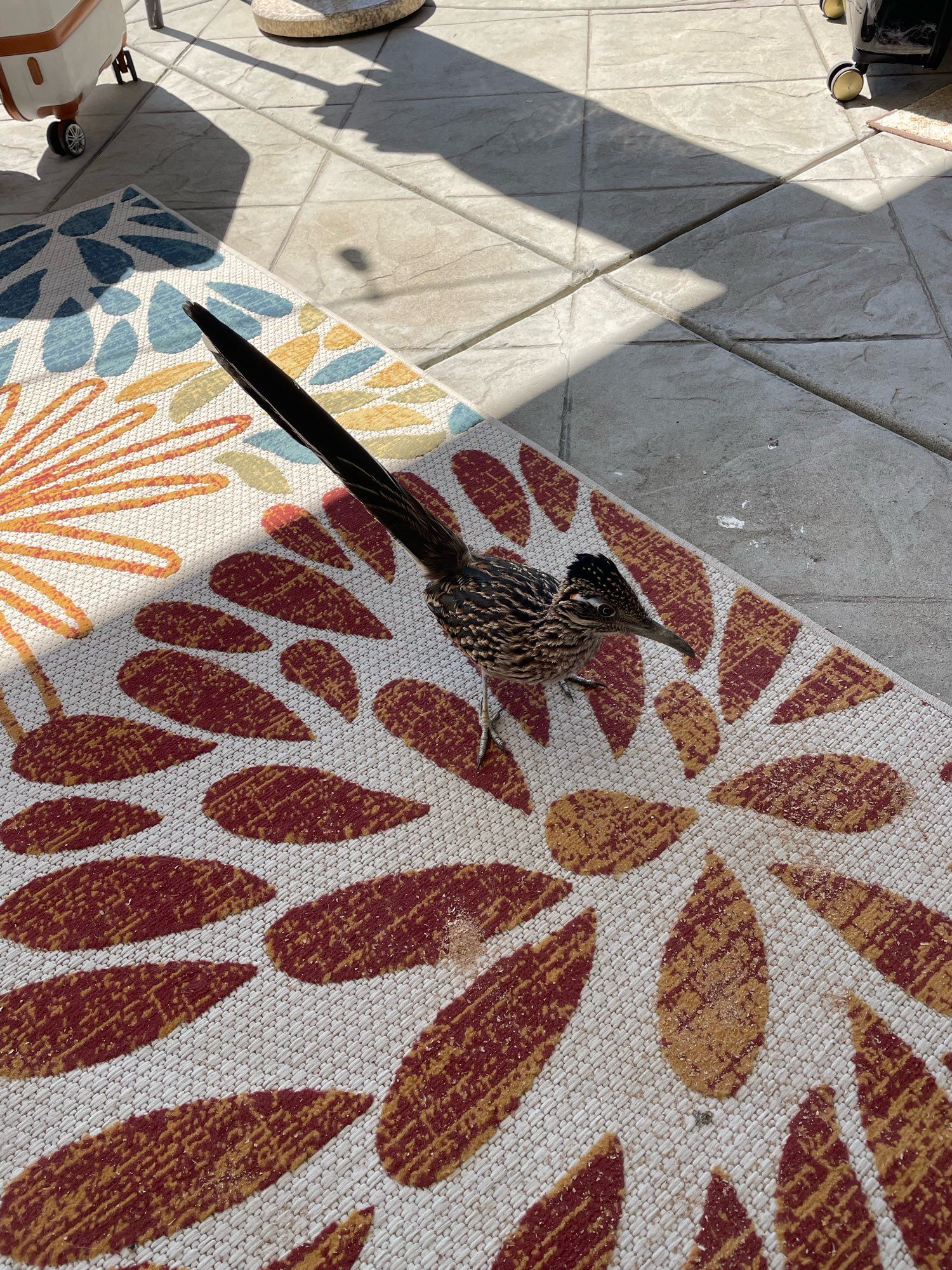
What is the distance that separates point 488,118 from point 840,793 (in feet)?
11.9

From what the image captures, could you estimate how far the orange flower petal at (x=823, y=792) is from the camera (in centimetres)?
182

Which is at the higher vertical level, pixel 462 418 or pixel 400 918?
pixel 462 418

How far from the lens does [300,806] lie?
1930 mm

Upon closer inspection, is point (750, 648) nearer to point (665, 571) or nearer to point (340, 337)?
point (665, 571)

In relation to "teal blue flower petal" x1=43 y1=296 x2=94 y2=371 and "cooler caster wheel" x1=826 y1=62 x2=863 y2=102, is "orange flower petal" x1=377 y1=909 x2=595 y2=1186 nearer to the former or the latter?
"teal blue flower petal" x1=43 y1=296 x2=94 y2=371

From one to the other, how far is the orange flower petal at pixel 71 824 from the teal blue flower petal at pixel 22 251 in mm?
2511

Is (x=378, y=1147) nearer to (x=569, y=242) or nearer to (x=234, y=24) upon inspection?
(x=569, y=242)

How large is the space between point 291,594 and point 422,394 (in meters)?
0.87

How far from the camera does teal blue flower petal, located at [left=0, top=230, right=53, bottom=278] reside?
361 centimetres

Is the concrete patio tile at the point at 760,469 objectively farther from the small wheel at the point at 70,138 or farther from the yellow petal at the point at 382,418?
the small wheel at the point at 70,138

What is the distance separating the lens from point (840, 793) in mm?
1862

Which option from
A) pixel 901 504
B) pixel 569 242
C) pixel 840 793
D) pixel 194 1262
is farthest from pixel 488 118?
pixel 194 1262

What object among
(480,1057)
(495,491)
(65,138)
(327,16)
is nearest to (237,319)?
(495,491)

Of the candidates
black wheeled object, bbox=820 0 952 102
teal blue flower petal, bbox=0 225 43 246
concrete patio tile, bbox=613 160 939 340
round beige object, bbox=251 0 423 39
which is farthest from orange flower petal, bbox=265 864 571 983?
round beige object, bbox=251 0 423 39
